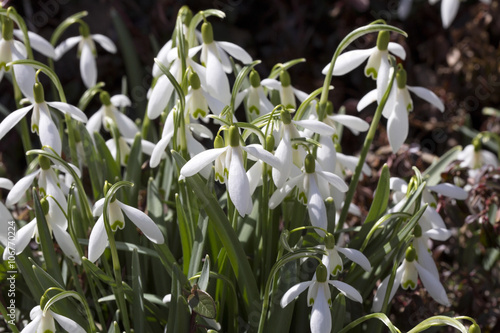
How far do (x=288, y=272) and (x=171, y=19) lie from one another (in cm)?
202

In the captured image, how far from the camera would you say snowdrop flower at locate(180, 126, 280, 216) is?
1179 mm

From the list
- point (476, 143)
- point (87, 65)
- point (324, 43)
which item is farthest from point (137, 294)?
point (324, 43)

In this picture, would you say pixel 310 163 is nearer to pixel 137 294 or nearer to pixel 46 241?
pixel 137 294

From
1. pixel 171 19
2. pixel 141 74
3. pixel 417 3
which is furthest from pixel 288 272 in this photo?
pixel 417 3

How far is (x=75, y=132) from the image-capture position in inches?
69.8

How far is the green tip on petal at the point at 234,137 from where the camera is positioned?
4.04 ft

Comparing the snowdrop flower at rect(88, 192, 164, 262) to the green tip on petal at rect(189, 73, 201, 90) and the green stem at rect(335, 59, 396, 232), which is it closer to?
the green tip on petal at rect(189, 73, 201, 90)

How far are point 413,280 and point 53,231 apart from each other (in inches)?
31.0

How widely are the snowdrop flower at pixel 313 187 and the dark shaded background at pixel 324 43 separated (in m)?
1.53

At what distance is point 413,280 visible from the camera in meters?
1.49

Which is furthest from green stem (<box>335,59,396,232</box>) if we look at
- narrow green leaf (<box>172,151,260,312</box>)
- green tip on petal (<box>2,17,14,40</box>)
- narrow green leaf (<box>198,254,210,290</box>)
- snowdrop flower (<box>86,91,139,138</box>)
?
green tip on petal (<box>2,17,14,40</box>)

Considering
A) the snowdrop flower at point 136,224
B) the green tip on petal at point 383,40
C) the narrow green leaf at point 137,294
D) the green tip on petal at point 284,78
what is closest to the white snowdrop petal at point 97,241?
the snowdrop flower at point 136,224

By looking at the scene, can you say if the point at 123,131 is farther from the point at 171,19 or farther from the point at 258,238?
the point at 171,19

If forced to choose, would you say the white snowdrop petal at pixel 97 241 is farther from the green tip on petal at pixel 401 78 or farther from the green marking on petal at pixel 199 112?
the green tip on petal at pixel 401 78
